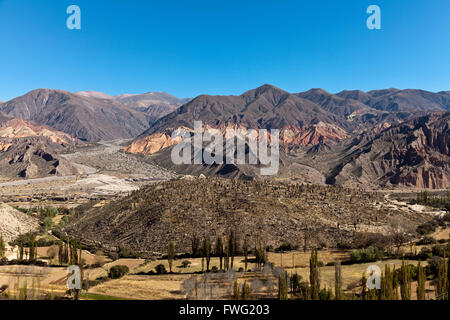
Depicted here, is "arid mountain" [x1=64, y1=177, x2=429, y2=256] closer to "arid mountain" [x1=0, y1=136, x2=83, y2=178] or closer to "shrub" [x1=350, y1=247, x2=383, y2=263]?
"shrub" [x1=350, y1=247, x2=383, y2=263]

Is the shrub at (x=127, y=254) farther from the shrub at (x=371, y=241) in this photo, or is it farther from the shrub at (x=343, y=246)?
the shrub at (x=371, y=241)

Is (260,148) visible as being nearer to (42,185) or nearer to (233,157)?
(233,157)

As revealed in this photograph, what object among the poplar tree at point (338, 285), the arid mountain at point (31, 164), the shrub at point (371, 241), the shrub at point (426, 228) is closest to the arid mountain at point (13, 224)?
the poplar tree at point (338, 285)

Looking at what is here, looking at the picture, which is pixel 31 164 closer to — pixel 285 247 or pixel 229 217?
pixel 229 217

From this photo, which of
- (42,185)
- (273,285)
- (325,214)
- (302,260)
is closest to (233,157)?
(42,185)

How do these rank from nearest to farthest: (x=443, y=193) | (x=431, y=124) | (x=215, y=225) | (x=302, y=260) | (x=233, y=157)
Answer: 1. (x=302, y=260)
2. (x=215, y=225)
3. (x=443, y=193)
4. (x=233, y=157)
5. (x=431, y=124)

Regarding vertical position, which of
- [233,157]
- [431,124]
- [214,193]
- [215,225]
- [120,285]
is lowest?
[120,285]
